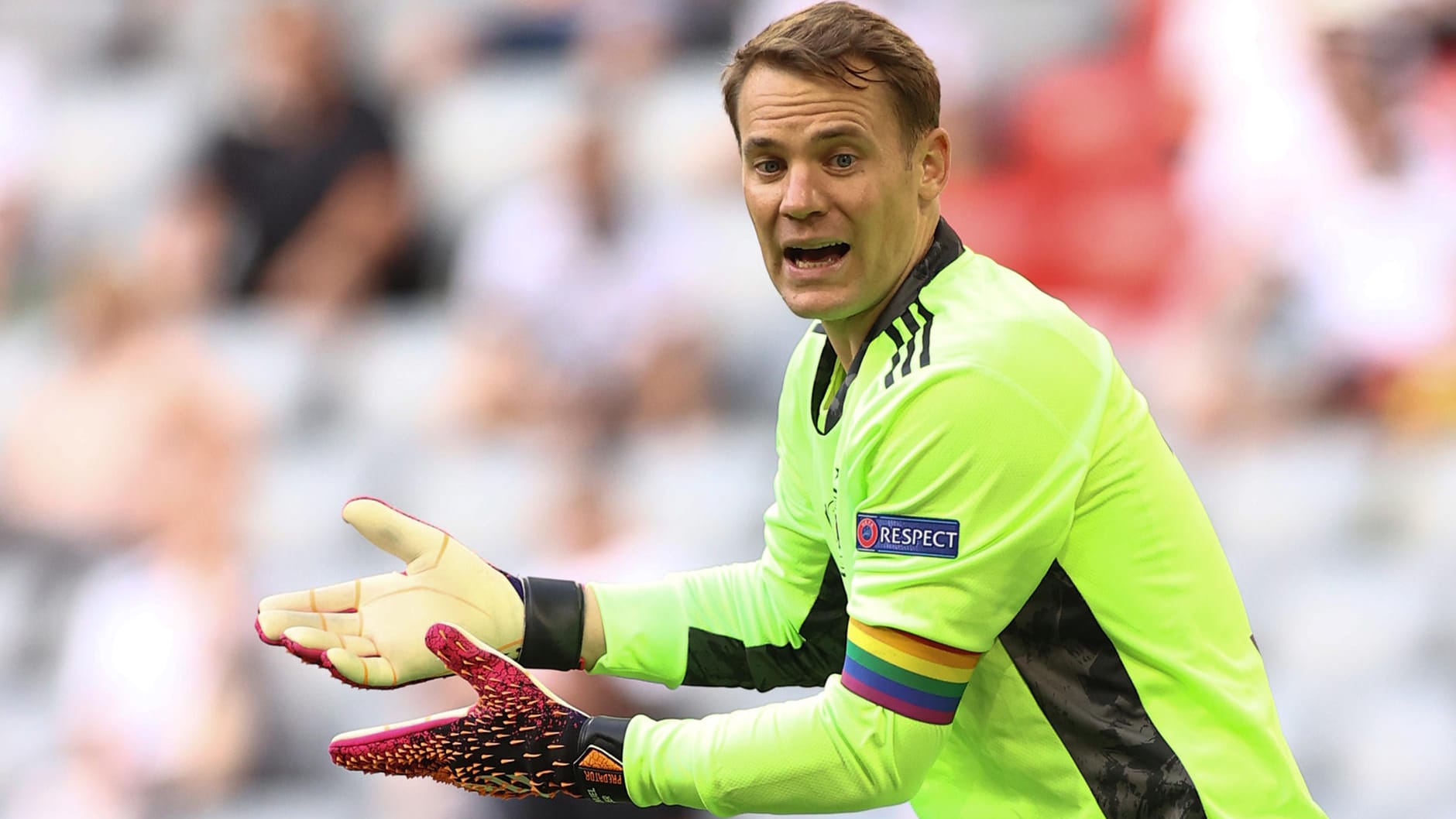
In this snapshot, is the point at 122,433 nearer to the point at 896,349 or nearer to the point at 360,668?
the point at 360,668

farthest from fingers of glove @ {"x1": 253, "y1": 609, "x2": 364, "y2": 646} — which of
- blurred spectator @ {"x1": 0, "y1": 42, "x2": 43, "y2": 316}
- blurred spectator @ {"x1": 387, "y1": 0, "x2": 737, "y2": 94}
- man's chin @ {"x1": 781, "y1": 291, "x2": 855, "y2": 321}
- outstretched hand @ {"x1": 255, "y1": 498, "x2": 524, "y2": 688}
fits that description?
blurred spectator @ {"x1": 0, "y1": 42, "x2": 43, "y2": 316}

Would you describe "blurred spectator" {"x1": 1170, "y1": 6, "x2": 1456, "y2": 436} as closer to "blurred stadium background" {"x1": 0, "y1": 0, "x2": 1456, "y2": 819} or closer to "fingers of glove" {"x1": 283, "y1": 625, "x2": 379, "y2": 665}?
"blurred stadium background" {"x1": 0, "y1": 0, "x2": 1456, "y2": 819}

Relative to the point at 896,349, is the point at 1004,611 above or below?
below

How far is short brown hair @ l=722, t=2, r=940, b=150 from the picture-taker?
2.09 metres

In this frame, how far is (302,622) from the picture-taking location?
225 centimetres

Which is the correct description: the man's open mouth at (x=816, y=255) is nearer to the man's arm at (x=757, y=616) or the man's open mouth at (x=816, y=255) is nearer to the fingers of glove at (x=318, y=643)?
the man's arm at (x=757, y=616)

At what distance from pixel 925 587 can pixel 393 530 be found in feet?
2.42

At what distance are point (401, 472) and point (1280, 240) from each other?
249cm

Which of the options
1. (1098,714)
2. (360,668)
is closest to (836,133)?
(1098,714)

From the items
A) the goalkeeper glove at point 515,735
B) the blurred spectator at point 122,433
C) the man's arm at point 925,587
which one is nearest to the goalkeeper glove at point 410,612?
the goalkeeper glove at point 515,735

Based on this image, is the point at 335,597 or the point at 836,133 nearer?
the point at 836,133

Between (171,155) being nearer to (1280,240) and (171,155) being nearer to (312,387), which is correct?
(312,387)

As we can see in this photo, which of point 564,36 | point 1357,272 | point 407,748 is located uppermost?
point 564,36

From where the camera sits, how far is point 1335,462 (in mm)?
4652
